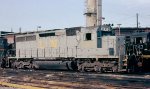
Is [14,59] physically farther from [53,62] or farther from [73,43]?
[73,43]

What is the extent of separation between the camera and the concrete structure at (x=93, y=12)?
115 ft

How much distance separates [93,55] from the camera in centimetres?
2244

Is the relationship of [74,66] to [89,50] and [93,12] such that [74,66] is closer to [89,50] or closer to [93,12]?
[89,50]

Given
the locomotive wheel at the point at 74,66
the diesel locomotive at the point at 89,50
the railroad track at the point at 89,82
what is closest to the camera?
the railroad track at the point at 89,82

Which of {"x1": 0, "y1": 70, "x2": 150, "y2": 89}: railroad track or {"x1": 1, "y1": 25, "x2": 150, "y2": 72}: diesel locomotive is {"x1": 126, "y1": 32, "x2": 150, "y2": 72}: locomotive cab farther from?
{"x1": 0, "y1": 70, "x2": 150, "y2": 89}: railroad track

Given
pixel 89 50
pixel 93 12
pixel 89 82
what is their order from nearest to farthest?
pixel 89 82 → pixel 89 50 → pixel 93 12

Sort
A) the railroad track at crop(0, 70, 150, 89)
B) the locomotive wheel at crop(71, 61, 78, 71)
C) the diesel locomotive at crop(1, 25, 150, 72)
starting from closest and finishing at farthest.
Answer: the railroad track at crop(0, 70, 150, 89) → the diesel locomotive at crop(1, 25, 150, 72) → the locomotive wheel at crop(71, 61, 78, 71)

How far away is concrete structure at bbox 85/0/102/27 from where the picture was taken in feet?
115

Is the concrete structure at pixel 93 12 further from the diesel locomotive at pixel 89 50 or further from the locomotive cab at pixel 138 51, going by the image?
the locomotive cab at pixel 138 51

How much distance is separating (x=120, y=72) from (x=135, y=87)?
9.12m

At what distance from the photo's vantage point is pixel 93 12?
117 feet

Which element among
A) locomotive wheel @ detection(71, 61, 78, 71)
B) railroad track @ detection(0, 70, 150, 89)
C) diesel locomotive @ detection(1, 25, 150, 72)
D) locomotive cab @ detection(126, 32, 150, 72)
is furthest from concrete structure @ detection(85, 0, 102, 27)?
railroad track @ detection(0, 70, 150, 89)

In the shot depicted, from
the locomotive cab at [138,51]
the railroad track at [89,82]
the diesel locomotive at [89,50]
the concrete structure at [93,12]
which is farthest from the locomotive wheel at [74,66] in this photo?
the concrete structure at [93,12]

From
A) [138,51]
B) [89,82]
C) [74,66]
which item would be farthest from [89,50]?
[89,82]
